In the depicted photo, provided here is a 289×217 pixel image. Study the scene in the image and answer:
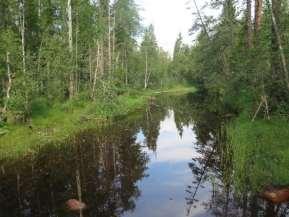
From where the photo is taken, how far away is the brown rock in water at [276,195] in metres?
11.4

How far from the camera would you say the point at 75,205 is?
1162 cm

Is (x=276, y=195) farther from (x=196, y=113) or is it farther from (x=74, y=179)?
(x=196, y=113)

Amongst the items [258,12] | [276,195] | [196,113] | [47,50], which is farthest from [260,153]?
[196,113]

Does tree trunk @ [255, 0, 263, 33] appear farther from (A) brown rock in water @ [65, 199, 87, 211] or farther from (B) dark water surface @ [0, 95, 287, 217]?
(A) brown rock in water @ [65, 199, 87, 211]

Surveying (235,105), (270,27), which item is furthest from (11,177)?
(235,105)

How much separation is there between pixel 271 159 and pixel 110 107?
1789 centimetres

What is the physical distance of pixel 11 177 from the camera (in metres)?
14.6

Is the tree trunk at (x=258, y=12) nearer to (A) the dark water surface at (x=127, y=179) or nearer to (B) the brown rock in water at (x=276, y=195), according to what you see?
(A) the dark water surface at (x=127, y=179)

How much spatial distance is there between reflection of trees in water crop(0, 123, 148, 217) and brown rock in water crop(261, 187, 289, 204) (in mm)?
4194

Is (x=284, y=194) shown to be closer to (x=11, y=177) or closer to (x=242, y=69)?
(x=11, y=177)

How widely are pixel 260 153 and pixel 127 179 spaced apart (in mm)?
5602

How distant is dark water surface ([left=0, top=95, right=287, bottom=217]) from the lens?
1166 cm

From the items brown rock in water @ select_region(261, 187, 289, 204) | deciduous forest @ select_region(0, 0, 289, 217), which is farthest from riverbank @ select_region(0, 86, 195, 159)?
brown rock in water @ select_region(261, 187, 289, 204)

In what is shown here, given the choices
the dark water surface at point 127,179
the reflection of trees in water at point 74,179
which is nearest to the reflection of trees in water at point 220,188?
the dark water surface at point 127,179
